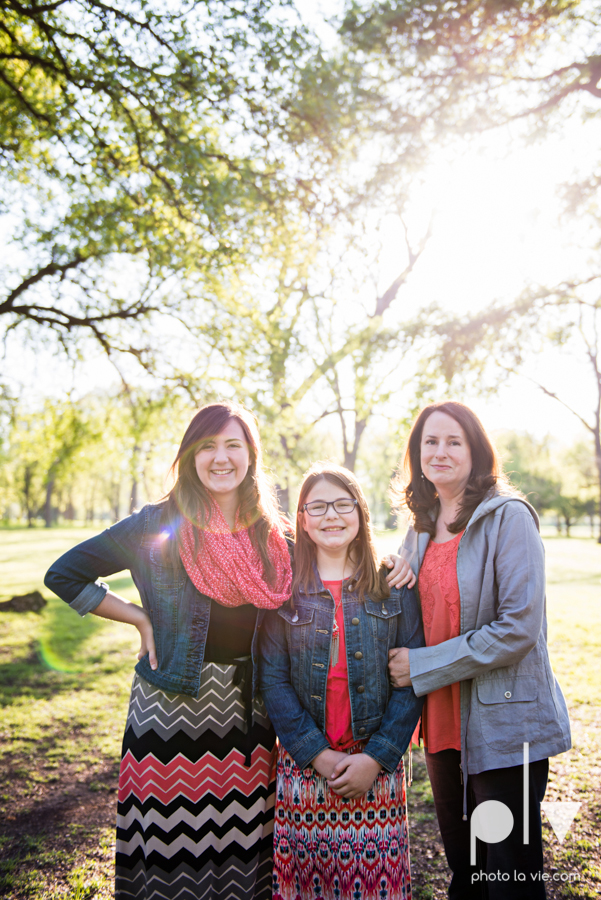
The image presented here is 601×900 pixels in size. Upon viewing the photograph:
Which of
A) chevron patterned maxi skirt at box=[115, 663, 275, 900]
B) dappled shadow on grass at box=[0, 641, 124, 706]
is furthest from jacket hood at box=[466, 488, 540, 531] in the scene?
dappled shadow on grass at box=[0, 641, 124, 706]

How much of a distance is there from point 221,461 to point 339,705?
124cm

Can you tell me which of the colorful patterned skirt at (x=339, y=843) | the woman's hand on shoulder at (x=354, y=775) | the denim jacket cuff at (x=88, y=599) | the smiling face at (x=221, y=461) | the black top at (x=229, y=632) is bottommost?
the colorful patterned skirt at (x=339, y=843)

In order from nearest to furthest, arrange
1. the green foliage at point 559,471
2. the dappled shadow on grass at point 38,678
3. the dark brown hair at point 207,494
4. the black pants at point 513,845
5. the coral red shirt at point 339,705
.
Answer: the black pants at point 513,845 < the coral red shirt at point 339,705 < the dark brown hair at point 207,494 < the dappled shadow on grass at point 38,678 < the green foliage at point 559,471

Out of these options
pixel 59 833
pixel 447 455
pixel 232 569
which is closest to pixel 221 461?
pixel 232 569

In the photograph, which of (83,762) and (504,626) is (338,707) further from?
(83,762)

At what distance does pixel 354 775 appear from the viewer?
2.15 metres

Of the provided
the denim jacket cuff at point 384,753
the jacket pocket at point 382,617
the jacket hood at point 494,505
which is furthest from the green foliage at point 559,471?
the denim jacket cuff at point 384,753

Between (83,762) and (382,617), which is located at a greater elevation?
(382,617)

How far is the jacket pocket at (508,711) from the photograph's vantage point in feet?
7.24

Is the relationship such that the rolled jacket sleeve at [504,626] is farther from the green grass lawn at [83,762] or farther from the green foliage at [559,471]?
the green foliage at [559,471]

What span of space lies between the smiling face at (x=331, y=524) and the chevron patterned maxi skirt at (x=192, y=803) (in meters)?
0.79

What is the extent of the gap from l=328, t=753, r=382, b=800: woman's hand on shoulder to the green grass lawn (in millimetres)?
1545

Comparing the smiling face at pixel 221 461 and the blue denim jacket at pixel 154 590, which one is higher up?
the smiling face at pixel 221 461

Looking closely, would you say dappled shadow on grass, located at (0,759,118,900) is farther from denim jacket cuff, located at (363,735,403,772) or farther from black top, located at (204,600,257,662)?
denim jacket cuff, located at (363,735,403,772)
